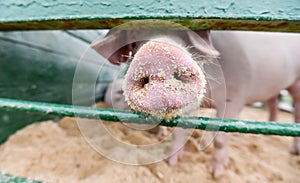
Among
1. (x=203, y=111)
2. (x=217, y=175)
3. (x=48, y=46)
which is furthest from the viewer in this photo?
(x=48, y=46)

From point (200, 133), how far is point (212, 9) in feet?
3.58

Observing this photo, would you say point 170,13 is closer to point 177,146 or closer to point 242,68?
point 242,68

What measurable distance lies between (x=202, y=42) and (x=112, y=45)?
0.30 meters

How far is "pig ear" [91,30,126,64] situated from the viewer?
788 millimetres

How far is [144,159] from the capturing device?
3.46 feet

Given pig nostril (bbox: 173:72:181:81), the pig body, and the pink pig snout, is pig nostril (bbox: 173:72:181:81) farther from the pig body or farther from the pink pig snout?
the pig body

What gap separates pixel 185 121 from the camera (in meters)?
0.49

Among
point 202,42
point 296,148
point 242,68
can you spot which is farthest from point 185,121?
point 296,148

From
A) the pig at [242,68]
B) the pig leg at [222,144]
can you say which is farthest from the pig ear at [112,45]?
the pig leg at [222,144]

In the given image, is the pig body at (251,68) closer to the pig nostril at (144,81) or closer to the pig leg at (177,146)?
the pig leg at (177,146)

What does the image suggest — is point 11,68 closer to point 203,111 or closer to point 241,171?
point 203,111

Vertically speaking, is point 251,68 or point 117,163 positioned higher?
point 251,68

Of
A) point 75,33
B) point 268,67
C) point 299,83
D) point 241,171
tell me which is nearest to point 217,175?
point 241,171

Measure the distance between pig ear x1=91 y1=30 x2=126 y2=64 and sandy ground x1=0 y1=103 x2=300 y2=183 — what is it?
445mm
